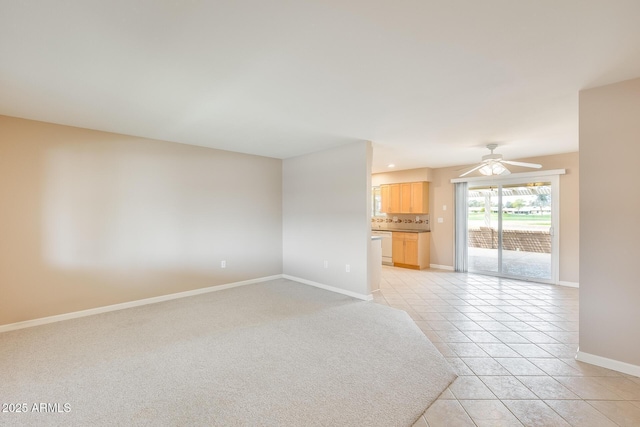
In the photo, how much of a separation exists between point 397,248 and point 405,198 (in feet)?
4.38

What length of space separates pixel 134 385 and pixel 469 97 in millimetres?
3873

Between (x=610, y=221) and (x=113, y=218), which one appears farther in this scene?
(x=113, y=218)

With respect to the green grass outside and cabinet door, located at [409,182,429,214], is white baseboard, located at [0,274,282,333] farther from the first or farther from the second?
the green grass outside

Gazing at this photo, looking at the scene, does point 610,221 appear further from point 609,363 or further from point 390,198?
point 390,198

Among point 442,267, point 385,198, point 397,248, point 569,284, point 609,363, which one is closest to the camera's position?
point 609,363

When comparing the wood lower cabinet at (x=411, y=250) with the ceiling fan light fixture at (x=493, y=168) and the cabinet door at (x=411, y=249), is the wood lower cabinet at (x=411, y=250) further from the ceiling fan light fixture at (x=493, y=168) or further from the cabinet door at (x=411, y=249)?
the ceiling fan light fixture at (x=493, y=168)

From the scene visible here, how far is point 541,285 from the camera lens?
17.5ft

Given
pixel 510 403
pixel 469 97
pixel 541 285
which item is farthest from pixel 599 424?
pixel 541 285

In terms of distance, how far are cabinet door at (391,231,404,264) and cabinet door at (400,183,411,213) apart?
28.3 inches

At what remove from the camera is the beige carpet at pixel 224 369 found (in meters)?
1.90

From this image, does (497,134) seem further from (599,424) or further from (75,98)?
(75,98)

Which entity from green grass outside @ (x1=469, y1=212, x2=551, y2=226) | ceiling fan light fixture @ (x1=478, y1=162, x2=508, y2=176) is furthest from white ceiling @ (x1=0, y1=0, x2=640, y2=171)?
green grass outside @ (x1=469, y1=212, x2=551, y2=226)

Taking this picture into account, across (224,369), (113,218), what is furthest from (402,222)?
(113,218)

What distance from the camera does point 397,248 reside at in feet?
23.6
